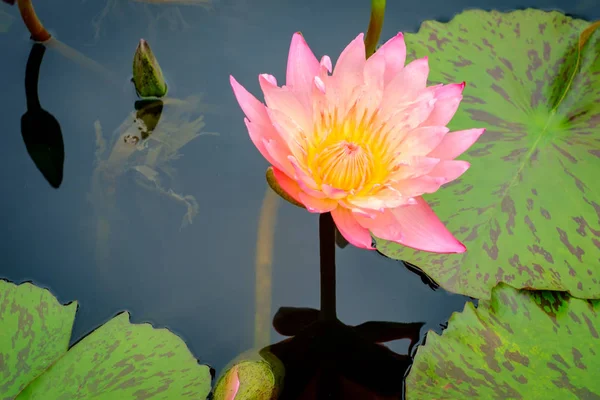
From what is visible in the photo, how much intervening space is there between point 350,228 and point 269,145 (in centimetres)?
32

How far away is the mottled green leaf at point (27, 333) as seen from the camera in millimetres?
1438

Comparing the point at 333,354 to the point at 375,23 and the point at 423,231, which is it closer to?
the point at 423,231

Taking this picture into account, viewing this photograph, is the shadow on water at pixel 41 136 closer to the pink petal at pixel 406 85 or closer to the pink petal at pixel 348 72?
the pink petal at pixel 348 72

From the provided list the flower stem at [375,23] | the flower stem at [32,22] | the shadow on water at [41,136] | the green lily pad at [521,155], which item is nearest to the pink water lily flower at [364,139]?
the green lily pad at [521,155]

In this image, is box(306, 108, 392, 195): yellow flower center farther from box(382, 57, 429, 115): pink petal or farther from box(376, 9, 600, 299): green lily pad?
box(376, 9, 600, 299): green lily pad

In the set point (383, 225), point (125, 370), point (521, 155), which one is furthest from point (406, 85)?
point (125, 370)

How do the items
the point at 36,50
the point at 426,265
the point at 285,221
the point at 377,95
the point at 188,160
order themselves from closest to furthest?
the point at 377,95, the point at 426,265, the point at 285,221, the point at 188,160, the point at 36,50

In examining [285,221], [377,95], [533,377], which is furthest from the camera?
[285,221]

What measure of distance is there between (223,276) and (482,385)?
946mm

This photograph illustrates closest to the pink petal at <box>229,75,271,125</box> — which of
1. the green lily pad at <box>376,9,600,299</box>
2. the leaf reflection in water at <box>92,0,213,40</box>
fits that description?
the green lily pad at <box>376,9,600,299</box>

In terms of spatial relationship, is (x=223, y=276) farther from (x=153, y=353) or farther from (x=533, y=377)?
(x=533, y=377)

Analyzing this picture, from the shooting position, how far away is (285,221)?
2064mm

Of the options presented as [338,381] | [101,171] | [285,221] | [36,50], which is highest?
[36,50]

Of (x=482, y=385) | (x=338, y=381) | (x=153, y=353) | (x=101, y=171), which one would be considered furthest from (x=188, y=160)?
(x=482, y=385)
